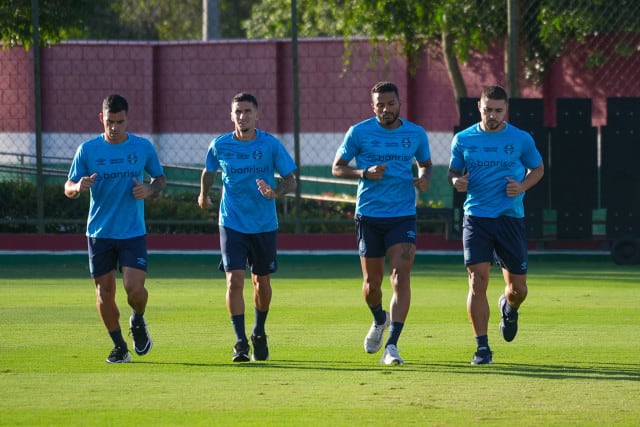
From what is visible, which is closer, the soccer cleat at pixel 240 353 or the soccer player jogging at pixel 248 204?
the soccer cleat at pixel 240 353

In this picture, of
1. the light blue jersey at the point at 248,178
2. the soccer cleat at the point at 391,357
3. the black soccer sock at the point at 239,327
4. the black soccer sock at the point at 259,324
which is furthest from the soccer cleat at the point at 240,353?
the soccer cleat at the point at 391,357

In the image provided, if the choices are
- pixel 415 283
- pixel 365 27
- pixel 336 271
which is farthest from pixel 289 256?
pixel 365 27

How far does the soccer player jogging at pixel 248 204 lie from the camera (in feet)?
33.1

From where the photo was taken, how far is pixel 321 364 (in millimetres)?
9602

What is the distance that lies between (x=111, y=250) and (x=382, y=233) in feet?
6.68

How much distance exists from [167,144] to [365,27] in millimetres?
4828

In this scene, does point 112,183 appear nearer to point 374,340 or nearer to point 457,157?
point 374,340

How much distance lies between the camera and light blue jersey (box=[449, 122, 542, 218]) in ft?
32.8

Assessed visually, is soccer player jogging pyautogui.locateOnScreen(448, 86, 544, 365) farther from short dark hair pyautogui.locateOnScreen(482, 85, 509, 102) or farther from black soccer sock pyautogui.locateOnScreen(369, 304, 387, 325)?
black soccer sock pyautogui.locateOnScreen(369, 304, 387, 325)

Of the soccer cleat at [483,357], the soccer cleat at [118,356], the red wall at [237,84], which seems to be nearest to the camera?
the soccer cleat at [483,357]

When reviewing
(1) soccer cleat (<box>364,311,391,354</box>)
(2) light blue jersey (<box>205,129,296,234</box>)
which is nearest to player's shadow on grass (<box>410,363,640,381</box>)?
(1) soccer cleat (<box>364,311,391,354</box>)

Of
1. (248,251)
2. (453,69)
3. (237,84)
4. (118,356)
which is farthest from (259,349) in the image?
(237,84)

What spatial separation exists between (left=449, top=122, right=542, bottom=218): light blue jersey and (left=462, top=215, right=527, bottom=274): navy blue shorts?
57mm

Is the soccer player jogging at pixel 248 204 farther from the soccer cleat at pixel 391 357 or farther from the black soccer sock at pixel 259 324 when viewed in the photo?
the soccer cleat at pixel 391 357
